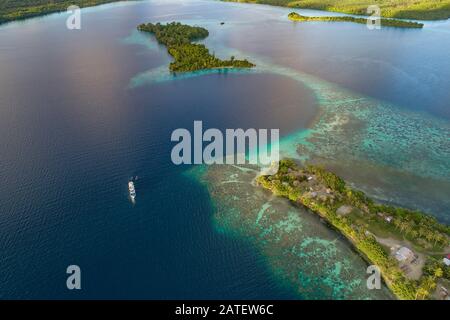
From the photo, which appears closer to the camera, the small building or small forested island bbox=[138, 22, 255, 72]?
the small building

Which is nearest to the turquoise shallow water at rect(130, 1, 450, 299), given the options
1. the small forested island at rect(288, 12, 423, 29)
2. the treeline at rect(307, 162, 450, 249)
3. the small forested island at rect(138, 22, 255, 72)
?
the treeline at rect(307, 162, 450, 249)

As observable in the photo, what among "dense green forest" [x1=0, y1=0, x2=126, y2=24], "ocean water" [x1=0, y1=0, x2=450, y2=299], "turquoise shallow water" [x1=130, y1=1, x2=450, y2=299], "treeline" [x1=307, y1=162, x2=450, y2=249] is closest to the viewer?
"ocean water" [x1=0, y1=0, x2=450, y2=299]

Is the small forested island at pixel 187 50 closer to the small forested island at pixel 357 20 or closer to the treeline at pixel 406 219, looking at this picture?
the small forested island at pixel 357 20

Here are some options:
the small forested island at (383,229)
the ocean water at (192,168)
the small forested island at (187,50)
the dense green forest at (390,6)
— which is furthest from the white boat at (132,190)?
the dense green forest at (390,6)

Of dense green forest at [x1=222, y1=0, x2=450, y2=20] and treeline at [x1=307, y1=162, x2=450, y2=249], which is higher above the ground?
dense green forest at [x1=222, y1=0, x2=450, y2=20]

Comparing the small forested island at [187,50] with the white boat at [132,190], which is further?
the small forested island at [187,50]

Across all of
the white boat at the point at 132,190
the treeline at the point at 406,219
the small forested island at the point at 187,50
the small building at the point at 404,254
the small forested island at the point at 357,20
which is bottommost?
the small building at the point at 404,254

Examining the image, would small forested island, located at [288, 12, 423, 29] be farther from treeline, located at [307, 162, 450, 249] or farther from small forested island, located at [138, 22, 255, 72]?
treeline, located at [307, 162, 450, 249]
